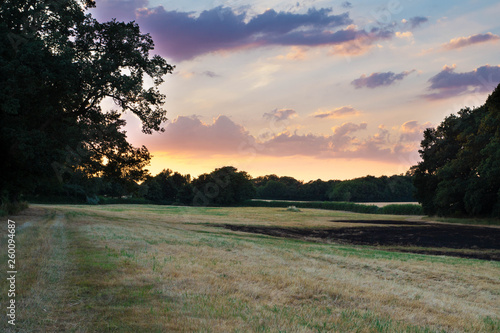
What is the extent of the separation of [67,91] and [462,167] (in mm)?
56018

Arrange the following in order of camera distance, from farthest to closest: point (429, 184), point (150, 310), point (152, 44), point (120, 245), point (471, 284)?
point (429, 184), point (152, 44), point (120, 245), point (471, 284), point (150, 310)

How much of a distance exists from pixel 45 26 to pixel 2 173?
1097cm

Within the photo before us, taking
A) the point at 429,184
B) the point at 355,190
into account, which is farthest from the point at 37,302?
the point at 355,190

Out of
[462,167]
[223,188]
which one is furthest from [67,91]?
[223,188]

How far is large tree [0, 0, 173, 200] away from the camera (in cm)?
2303

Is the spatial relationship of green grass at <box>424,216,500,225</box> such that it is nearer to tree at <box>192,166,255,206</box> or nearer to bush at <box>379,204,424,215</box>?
bush at <box>379,204,424,215</box>

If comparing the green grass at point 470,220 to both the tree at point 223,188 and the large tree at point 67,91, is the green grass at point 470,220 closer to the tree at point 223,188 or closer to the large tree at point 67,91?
the large tree at point 67,91

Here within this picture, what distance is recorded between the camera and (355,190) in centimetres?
14738

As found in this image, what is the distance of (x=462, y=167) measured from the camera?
57906 millimetres

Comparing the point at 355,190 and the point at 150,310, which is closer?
the point at 150,310

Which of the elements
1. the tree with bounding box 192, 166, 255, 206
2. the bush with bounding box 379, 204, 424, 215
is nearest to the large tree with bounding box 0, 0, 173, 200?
the bush with bounding box 379, 204, 424, 215

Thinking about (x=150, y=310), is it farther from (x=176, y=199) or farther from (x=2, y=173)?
(x=176, y=199)

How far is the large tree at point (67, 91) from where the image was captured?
23031mm

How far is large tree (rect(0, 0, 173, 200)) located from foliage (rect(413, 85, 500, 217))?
117ft
